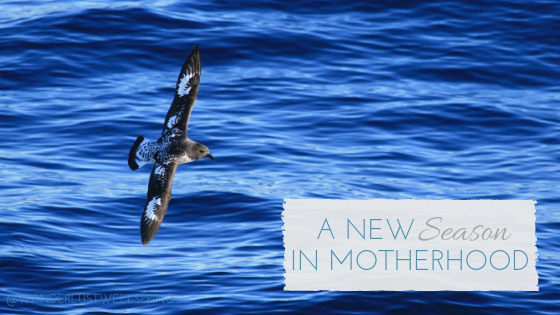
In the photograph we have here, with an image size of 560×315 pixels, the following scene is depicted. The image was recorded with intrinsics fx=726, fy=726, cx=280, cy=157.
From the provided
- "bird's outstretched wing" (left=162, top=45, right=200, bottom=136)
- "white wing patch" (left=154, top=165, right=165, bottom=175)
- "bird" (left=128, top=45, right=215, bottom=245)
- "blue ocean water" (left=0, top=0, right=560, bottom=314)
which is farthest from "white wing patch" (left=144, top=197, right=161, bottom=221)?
"blue ocean water" (left=0, top=0, right=560, bottom=314)

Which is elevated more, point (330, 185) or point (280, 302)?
point (330, 185)

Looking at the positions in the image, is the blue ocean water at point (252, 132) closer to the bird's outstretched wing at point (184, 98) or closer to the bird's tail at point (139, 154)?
the bird's tail at point (139, 154)

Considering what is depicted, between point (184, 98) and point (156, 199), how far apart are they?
1119 mm

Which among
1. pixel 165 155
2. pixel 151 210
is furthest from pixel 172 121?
pixel 151 210

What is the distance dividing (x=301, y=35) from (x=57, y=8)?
5.23 m

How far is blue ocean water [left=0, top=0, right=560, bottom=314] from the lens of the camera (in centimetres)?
844

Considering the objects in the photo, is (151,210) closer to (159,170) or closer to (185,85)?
(159,170)

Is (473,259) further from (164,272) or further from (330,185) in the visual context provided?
(164,272)

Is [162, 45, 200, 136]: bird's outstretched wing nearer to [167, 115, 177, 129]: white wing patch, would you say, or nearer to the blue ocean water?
[167, 115, 177, 129]: white wing patch

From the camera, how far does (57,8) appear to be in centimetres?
1535

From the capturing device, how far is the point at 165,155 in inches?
290

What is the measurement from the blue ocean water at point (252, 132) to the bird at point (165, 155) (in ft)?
3.94

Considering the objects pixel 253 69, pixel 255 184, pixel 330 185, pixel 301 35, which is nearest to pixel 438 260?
pixel 330 185

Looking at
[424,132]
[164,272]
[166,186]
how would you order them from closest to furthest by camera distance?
1. [166,186]
2. [164,272]
3. [424,132]
